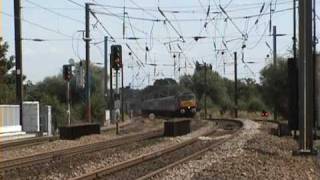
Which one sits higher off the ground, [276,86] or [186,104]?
[276,86]

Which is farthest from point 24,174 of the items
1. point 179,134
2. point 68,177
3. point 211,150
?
point 179,134

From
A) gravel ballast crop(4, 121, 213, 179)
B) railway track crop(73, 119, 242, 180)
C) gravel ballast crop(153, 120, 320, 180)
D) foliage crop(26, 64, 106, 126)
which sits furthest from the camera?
foliage crop(26, 64, 106, 126)

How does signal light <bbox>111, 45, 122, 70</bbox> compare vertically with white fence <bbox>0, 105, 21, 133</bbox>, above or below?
above

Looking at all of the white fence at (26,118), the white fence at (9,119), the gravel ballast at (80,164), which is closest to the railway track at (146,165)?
the gravel ballast at (80,164)

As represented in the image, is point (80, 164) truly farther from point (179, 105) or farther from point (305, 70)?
point (179, 105)

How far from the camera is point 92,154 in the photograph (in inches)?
1001

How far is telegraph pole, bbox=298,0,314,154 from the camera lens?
19188mm

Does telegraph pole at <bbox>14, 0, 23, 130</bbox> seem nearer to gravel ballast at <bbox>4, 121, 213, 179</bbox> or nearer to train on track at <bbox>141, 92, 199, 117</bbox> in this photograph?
gravel ballast at <bbox>4, 121, 213, 179</bbox>

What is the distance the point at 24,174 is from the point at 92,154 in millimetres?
6844

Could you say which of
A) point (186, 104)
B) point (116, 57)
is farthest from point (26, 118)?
point (186, 104)

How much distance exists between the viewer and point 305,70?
1950cm

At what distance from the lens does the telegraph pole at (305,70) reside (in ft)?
63.0

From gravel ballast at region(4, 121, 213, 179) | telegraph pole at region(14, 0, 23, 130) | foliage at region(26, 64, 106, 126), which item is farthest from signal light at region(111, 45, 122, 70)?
foliage at region(26, 64, 106, 126)

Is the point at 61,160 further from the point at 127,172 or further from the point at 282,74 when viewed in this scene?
the point at 282,74
